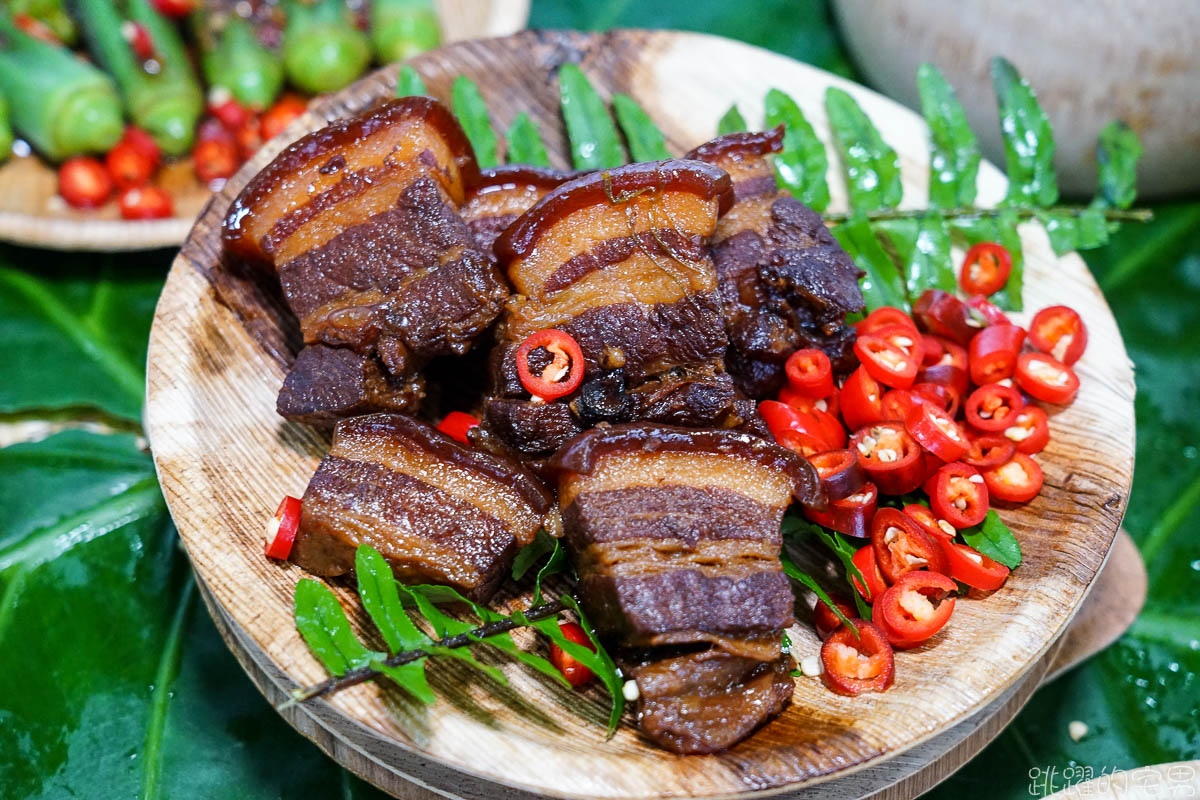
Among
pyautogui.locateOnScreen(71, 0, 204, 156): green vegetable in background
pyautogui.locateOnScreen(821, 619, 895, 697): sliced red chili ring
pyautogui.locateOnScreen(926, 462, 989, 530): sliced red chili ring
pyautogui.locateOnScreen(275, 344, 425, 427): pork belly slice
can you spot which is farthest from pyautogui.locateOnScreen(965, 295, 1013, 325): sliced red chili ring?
pyautogui.locateOnScreen(71, 0, 204, 156): green vegetable in background

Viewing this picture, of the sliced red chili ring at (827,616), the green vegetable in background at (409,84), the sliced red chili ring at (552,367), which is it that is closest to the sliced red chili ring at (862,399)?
the sliced red chili ring at (827,616)

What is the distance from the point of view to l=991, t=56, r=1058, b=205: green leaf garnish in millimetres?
4598

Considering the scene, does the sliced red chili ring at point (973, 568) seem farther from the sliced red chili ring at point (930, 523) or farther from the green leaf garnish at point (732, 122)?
the green leaf garnish at point (732, 122)

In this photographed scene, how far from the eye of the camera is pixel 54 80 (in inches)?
240

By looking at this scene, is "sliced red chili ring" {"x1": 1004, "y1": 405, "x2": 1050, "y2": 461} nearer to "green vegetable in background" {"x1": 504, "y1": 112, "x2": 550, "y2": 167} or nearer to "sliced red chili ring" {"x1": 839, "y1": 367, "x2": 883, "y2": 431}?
"sliced red chili ring" {"x1": 839, "y1": 367, "x2": 883, "y2": 431}

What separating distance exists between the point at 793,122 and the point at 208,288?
2.76 meters

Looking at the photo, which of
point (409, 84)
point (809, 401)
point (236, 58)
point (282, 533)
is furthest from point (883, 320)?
point (236, 58)

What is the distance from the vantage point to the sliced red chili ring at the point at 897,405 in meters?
3.81

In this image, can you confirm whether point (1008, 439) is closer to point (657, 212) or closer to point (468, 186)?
point (657, 212)

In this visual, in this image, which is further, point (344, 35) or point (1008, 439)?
point (344, 35)

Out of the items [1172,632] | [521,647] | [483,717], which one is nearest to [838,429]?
[521,647]

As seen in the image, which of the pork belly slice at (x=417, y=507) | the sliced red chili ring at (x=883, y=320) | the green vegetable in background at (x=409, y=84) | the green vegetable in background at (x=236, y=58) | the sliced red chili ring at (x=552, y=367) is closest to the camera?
the pork belly slice at (x=417, y=507)

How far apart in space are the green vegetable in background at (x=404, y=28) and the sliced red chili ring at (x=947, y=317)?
4024mm

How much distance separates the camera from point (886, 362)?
3.87m
